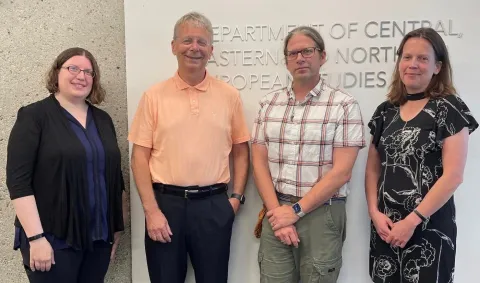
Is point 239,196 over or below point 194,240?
over

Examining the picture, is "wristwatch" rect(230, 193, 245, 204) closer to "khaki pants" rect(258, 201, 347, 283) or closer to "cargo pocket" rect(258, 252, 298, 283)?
"khaki pants" rect(258, 201, 347, 283)

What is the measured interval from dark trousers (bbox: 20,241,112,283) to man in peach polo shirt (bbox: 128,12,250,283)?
241 mm

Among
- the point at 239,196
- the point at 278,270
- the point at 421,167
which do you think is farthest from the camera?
the point at 239,196

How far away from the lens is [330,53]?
7.39 ft

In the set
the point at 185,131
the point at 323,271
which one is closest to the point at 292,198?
the point at 323,271

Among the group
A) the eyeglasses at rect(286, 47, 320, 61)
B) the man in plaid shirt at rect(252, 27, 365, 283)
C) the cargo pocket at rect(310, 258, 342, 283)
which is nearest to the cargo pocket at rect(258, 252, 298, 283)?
the man in plaid shirt at rect(252, 27, 365, 283)

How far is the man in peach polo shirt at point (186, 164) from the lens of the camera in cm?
203

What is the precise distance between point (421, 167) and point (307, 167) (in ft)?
1.60

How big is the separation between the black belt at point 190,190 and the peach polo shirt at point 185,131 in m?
0.02

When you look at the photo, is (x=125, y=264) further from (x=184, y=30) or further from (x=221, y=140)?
(x=184, y=30)

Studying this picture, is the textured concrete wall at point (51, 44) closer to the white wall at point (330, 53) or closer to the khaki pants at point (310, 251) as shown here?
the white wall at point (330, 53)

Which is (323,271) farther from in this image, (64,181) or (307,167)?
(64,181)

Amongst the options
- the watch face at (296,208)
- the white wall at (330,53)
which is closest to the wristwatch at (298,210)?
the watch face at (296,208)

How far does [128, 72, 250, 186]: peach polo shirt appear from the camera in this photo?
6.68 ft
